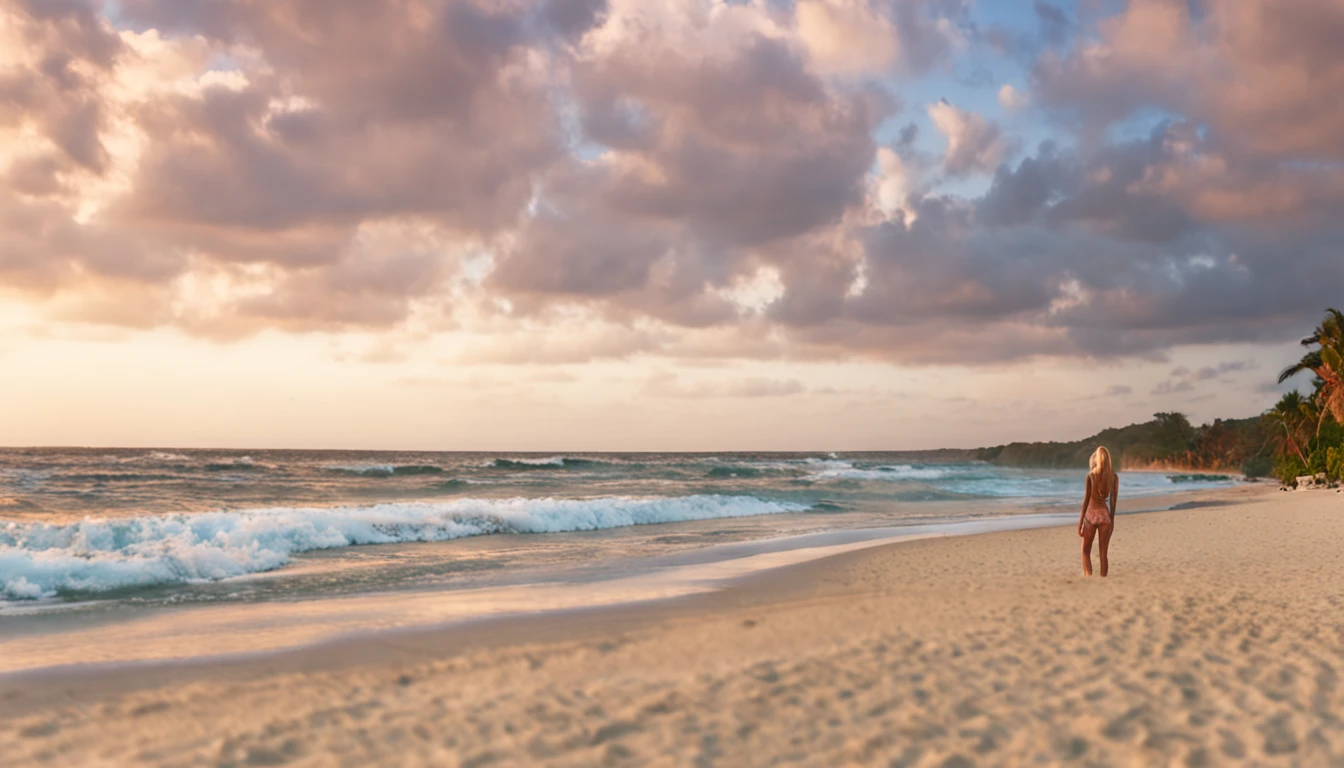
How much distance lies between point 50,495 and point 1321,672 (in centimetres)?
3711

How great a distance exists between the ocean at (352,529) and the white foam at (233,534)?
39 mm

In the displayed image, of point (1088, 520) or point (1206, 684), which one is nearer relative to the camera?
point (1206, 684)

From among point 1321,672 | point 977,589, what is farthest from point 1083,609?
point 1321,672

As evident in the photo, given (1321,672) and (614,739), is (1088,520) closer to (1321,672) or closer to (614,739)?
(1321,672)

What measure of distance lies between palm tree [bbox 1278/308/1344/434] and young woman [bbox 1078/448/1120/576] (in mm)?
41637

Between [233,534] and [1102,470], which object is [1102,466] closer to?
[1102,470]

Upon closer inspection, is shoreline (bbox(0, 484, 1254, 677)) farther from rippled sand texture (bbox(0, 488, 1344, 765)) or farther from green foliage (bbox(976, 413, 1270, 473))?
green foliage (bbox(976, 413, 1270, 473))

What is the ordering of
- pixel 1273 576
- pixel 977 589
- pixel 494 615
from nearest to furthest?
pixel 494 615, pixel 977 589, pixel 1273 576

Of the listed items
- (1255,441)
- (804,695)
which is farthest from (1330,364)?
(804,695)

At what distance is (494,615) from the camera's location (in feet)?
31.6

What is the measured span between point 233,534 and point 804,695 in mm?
14821

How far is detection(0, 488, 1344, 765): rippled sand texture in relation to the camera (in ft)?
16.7

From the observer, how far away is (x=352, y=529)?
20031mm

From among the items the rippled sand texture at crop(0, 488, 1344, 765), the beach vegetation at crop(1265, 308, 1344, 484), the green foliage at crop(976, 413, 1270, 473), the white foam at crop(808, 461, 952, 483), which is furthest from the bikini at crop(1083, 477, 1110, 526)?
the green foliage at crop(976, 413, 1270, 473)
